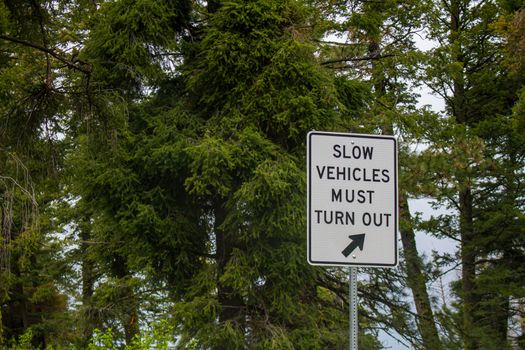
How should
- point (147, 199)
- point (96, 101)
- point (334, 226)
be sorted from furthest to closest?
point (147, 199) < point (96, 101) < point (334, 226)

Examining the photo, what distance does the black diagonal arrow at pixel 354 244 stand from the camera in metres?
4.09

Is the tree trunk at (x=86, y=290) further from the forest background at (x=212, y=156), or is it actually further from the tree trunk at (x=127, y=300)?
the tree trunk at (x=127, y=300)

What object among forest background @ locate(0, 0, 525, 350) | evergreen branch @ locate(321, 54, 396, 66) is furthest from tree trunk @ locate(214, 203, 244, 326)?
evergreen branch @ locate(321, 54, 396, 66)

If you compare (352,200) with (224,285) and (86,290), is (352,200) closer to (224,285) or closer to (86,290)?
(224,285)

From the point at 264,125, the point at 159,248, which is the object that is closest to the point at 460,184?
the point at 264,125

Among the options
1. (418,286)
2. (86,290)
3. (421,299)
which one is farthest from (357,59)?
(86,290)

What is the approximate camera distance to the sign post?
4082 millimetres

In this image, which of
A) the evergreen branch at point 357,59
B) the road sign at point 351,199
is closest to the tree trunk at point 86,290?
the evergreen branch at point 357,59

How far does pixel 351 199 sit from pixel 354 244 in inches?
9.6

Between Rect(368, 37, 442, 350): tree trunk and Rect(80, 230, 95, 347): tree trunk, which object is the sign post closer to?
Rect(368, 37, 442, 350): tree trunk

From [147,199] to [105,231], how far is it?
5.16 ft

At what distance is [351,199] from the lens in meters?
4.17

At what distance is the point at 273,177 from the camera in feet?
38.7

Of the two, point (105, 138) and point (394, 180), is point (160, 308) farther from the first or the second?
point (394, 180)
